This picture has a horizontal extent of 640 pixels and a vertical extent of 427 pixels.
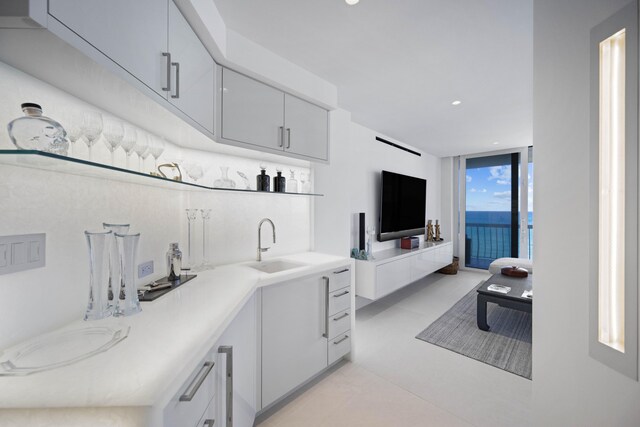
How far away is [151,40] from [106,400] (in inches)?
50.5

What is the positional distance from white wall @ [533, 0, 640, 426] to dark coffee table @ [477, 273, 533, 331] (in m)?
1.74

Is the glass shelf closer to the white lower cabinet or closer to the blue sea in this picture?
the white lower cabinet

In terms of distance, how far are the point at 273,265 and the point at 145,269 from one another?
0.99 m

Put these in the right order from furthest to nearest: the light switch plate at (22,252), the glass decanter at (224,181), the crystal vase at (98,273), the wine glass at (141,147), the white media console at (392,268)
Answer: the white media console at (392,268) → the glass decanter at (224,181) → the wine glass at (141,147) → the crystal vase at (98,273) → the light switch plate at (22,252)

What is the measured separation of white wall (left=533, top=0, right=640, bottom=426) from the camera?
1050 mm

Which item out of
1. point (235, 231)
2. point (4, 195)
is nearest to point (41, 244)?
point (4, 195)

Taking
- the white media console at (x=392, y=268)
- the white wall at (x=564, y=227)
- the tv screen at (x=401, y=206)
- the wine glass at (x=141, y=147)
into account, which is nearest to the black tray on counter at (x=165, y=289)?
the wine glass at (x=141, y=147)

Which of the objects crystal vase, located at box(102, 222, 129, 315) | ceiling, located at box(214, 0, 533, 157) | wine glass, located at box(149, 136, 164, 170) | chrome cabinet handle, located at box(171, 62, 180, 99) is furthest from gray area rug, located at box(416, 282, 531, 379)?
chrome cabinet handle, located at box(171, 62, 180, 99)

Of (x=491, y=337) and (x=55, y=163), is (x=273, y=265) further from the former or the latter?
(x=491, y=337)

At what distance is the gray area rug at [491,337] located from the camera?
7.88ft

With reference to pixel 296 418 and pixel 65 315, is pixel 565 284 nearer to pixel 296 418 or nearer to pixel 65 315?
pixel 296 418

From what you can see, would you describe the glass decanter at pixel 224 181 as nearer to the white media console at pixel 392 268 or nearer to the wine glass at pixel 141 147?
the wine glass at pixel 141 147

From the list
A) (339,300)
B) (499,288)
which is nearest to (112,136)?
(339,300)

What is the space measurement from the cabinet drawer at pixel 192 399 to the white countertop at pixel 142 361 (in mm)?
66
